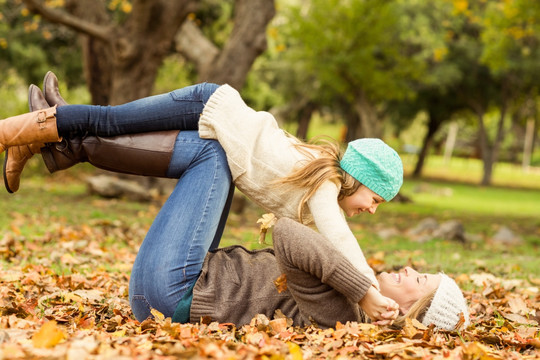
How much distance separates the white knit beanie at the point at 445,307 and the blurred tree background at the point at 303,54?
29.0 ft

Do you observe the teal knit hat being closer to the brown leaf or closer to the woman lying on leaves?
the woman lying on leaves

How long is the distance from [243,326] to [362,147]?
4.08 ft

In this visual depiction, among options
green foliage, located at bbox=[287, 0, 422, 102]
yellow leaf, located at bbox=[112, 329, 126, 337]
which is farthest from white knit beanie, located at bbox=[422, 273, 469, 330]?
green foliage, located at bbox=[287, 0, 422, 102]

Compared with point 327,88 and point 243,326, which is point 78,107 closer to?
point 243,326

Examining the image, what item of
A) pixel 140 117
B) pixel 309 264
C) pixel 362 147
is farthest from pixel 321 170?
pixel 140 117

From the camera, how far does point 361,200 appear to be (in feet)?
11.7

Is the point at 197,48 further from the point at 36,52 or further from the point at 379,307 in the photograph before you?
the point at 36,52

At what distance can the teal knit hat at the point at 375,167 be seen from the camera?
11.4ft

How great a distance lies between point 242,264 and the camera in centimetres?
351

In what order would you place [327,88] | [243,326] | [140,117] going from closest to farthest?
[243,326] → [140,117] → [327,88]

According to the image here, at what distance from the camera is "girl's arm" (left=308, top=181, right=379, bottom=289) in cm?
323

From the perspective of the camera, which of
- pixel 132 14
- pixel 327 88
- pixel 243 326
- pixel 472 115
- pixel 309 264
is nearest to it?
pixel 309 264

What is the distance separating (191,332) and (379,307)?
994 mm

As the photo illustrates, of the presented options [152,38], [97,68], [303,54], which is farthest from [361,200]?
[303,54]
